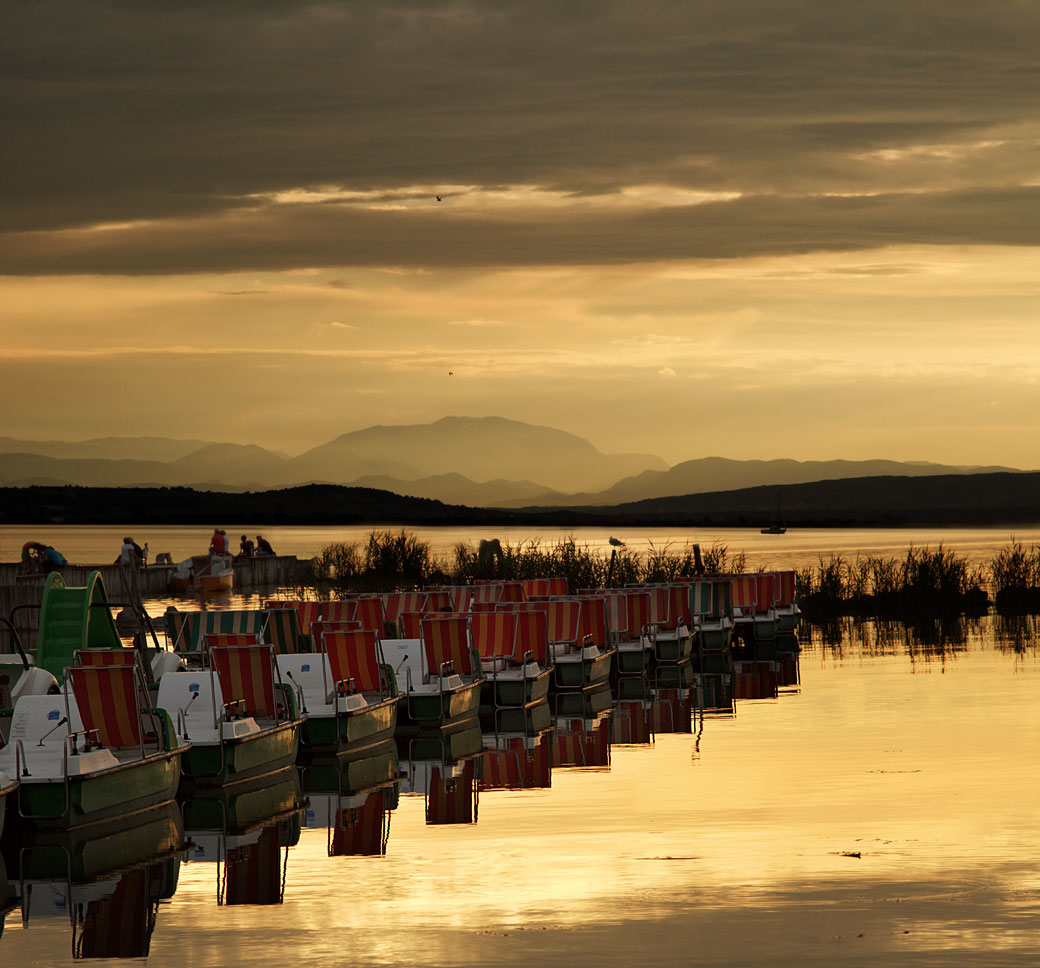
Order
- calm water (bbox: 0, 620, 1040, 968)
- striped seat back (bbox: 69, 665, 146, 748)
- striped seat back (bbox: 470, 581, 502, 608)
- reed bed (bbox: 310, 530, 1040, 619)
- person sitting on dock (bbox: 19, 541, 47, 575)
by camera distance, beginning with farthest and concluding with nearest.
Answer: reed bed (bbox: 310, 530, 1040, 619) → person sitting on dock (bbox: 19, 541, 47, 575) → striped seat back (bbox: 470, 581, 502, 608) → striped seat back (bbox: 69, 665, 146, 748) → calm water (bbox: 0, 620, 1040, 968)

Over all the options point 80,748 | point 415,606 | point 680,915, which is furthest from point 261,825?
point 415,606

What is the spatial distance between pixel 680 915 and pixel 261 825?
613 cm

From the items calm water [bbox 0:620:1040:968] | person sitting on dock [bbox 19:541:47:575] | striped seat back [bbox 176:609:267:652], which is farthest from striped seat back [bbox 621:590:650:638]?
person sitting on dock [bbox 19:541:47:575]

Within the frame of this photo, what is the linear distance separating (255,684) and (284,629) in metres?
7.80

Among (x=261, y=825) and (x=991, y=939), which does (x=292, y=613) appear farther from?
(x=991, y=939)

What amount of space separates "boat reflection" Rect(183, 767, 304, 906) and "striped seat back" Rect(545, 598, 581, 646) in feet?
33.6

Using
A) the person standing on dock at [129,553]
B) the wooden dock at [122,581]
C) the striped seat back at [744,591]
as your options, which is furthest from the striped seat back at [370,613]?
the person standing on dock at [129,553]

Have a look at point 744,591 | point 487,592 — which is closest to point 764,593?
point 744,591

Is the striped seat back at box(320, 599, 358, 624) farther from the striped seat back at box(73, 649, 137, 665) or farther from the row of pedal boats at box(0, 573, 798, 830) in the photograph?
the striped seat back at box(73, 649, 137, 665)

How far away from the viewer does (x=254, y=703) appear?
71.3 ft

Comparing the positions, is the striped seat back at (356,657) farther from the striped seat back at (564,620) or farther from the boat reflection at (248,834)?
the striped seat back at (564,620)

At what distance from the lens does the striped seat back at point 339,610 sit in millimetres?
31500

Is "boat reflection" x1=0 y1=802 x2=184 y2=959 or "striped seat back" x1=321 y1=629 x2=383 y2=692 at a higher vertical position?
"striped seat back" x1=321 y1=629 x2=383 y2=692

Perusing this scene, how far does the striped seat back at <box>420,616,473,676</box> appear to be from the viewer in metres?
26.5
